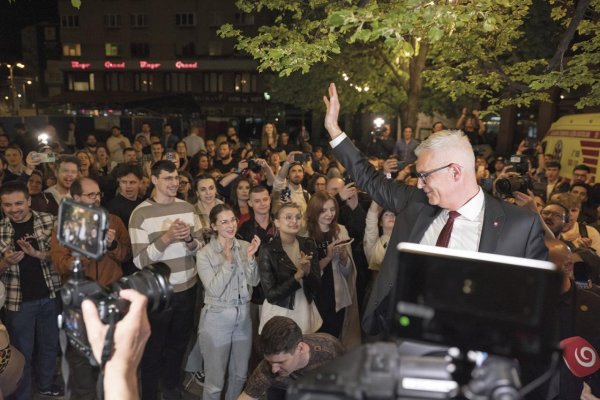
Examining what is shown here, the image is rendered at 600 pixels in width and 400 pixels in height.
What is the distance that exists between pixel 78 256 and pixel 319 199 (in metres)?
3.33

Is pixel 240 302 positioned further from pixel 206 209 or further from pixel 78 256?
pixel 78 256

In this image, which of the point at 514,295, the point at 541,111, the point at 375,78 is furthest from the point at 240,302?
the point at 541,111

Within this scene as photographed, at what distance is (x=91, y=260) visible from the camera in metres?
4.34

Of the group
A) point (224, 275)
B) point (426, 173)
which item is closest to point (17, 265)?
point (224, 275)

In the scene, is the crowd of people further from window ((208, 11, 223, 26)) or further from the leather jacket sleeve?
window ((208, 11, 223, 26))

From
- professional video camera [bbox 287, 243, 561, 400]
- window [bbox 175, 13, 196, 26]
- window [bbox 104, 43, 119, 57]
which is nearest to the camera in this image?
professional video camera [bbox 287, 243, 561, 400]

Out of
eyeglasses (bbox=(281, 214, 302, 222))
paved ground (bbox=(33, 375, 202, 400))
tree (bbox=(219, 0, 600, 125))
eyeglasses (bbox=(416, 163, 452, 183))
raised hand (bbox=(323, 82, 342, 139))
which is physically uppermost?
tree (bbox=(219, 0, 600, 125))

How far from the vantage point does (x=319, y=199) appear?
5.10m

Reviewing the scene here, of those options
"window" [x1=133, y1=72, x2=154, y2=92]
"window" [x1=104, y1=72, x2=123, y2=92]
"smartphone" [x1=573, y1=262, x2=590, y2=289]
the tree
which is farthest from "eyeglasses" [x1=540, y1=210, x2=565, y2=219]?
"window" [x1=104, y1=72, x2=123, y2=92]

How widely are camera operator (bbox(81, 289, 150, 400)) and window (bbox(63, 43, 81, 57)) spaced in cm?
4481

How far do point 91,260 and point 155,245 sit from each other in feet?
2.03

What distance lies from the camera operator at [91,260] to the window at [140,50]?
127 feet

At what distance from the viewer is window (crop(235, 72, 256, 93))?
3863 cm

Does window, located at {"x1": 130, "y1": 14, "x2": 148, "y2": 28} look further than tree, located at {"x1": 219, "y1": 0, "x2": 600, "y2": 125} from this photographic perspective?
Yes
